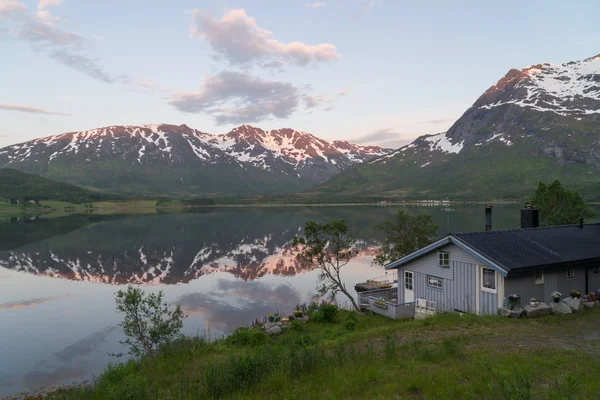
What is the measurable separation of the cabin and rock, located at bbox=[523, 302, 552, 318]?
4.14ft

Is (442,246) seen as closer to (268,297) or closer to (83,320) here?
(268,297)

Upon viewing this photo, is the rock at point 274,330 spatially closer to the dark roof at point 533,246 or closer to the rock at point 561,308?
the dark roof at point 533,246

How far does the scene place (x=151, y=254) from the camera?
292ft

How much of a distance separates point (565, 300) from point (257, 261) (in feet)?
197

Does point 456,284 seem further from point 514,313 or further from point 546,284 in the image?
point 546,284

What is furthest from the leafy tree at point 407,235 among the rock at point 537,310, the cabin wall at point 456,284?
the rock at point 537,310

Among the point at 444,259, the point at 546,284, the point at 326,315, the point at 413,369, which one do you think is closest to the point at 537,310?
the point at 546,284

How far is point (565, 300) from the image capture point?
23797mm

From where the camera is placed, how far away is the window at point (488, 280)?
24234 millimetres

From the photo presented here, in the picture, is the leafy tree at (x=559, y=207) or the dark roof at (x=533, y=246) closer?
the dark roof at (x=533, y=246)

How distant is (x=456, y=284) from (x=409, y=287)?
4523 millimetres

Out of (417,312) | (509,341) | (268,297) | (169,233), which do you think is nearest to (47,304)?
(268,297)

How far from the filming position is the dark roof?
953 inches

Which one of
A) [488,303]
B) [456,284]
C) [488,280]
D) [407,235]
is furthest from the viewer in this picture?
[407,235]
